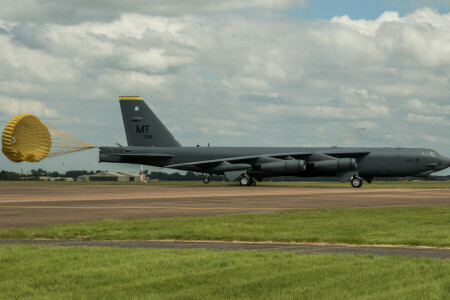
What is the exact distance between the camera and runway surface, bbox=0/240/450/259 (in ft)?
38.9

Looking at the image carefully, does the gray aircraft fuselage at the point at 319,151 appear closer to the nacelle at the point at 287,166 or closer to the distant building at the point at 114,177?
the nacelle at the point at 287,166

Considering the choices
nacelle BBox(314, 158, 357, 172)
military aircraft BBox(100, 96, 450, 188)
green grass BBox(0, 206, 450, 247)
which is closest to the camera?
green grass BBox(0, 206, 450, 247)

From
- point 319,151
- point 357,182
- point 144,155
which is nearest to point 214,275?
point 357,182

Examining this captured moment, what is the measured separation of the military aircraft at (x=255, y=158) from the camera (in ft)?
173

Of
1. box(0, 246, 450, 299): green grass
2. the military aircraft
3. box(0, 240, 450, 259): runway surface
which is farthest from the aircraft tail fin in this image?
box(0, 246, 450, 299): green grass

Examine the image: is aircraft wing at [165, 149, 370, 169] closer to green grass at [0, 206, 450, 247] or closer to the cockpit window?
the cockpit window

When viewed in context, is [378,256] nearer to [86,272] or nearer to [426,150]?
[86,272]

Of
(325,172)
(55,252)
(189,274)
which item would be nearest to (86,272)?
(189,274)

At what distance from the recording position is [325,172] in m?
53.8

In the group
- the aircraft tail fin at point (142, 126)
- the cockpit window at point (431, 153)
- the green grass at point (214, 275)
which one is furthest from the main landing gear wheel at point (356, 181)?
the green grass at point (214, 275)

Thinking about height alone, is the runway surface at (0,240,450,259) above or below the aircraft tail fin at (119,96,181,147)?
below

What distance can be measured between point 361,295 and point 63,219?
1364 centimetres

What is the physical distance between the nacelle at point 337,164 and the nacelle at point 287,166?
62.2 inches

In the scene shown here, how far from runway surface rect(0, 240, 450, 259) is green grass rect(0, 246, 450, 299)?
0.99m
